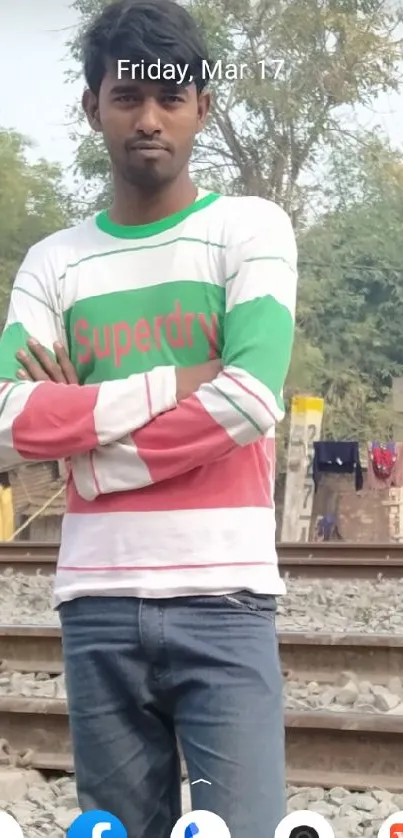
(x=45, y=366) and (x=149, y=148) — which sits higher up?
(x=149, y=148)

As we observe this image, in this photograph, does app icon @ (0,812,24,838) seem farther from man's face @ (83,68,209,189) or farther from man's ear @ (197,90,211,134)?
man's ear @ (197,90,211,134)

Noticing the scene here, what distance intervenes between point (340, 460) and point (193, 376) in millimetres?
11528

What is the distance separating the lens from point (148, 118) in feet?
4.45

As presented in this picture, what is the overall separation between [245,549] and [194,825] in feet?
1.06

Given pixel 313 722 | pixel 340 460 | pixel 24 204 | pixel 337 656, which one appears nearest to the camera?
pixel 313 722

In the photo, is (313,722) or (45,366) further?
(313,722)

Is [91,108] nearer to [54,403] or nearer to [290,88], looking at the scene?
[54,403]

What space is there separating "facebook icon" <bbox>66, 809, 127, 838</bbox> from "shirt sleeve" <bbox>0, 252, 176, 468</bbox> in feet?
1.42

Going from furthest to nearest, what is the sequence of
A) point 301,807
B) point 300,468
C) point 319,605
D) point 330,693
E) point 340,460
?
1. point 340,460
2. point 300,468
3. point 319,605
4. point 330,693
5. point 301,807

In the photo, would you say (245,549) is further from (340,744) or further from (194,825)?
(340,744)

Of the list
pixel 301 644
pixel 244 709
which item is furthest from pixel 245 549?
pixel 301 644

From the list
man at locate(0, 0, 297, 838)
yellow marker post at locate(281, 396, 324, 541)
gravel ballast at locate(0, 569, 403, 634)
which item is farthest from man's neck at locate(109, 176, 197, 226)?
yellow marker post at locate(281, 396, 324, 541)

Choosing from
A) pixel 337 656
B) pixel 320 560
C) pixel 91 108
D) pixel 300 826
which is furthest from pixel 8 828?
pixel 320 560

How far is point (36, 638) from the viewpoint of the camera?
405 cm
